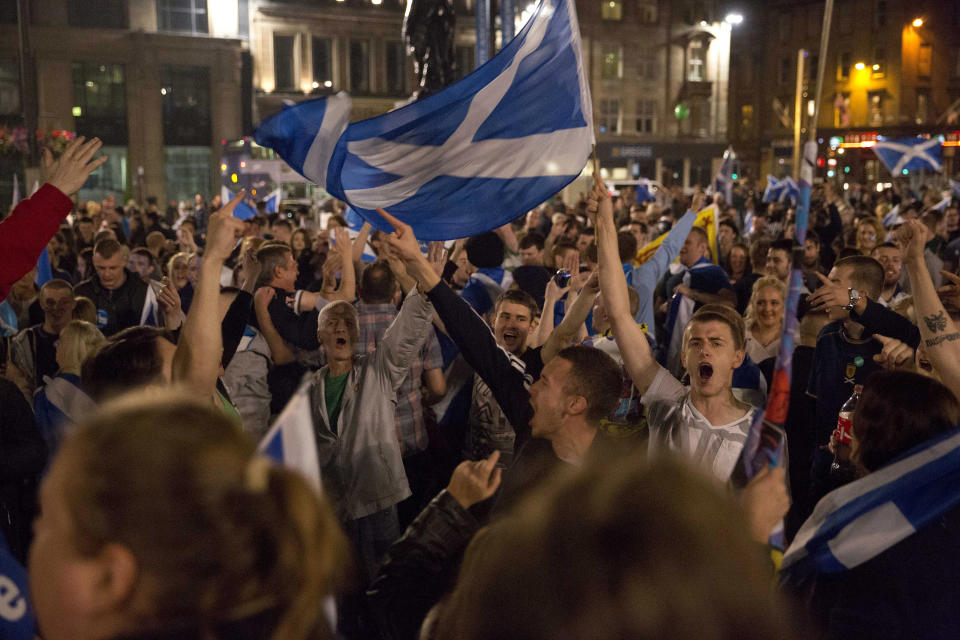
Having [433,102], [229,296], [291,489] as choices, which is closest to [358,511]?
[229,296]

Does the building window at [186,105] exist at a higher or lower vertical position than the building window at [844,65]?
lower

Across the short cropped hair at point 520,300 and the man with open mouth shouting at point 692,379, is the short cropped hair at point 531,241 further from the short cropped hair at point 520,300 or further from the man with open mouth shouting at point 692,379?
the man with open mouth shouting at point 692,379

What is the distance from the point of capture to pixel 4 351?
20.8 feet

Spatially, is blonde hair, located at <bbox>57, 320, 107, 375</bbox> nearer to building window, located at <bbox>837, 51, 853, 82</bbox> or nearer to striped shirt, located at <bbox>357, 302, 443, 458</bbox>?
striped shirt, located at <bbox>357, 302, 443, 458</bbox>

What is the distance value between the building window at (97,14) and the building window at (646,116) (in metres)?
29.2

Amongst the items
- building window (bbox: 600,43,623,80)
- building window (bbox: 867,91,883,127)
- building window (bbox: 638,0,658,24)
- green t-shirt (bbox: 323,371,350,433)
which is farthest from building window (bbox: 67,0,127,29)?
building window (bbox: 867,91,883,127)

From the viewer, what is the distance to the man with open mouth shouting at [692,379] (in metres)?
3.49

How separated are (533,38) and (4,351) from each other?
14.1 feet

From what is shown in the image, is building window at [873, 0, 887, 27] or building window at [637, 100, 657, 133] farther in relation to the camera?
building window at [873, 0, 887, 27]

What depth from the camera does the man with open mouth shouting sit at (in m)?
3.49

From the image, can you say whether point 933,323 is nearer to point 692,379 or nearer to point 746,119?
point 692,379

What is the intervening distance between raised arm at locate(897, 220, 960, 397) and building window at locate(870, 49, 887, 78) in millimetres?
64177

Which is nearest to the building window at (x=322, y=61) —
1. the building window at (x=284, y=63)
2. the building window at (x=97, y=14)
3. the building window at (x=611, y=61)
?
the building window at (x=284, y=63)

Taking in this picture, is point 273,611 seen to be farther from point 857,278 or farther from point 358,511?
point 857,278
